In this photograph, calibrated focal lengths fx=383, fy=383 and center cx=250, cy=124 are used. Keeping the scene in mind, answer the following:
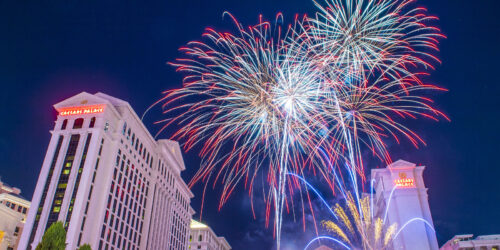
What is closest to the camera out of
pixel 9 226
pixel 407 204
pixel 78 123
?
pixel 78 123

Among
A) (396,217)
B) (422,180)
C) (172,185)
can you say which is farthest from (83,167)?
(422,180)

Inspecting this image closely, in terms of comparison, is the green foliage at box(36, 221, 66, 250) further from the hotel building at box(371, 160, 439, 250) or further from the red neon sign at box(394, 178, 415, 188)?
the red neon sign at box(394, 178, 415, 188)

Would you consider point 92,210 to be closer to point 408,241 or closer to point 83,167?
point 83,167

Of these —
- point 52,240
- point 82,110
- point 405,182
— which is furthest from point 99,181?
point 405,182

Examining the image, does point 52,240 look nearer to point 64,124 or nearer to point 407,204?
point 64,124

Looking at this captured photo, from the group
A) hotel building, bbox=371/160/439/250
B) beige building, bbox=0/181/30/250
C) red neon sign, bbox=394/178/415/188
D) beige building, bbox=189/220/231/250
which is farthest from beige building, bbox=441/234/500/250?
beige building, bbox=0/181/30/250

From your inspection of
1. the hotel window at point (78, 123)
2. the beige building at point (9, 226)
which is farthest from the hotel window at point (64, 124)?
the beige building at point (9, 226)
